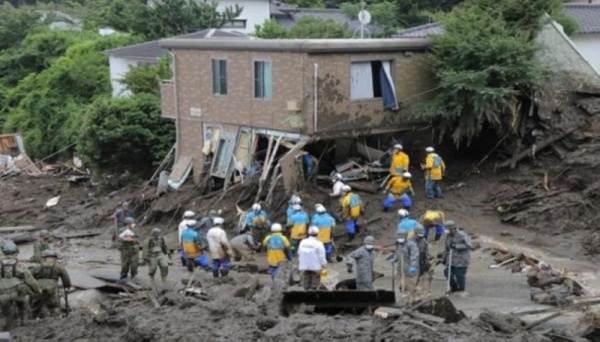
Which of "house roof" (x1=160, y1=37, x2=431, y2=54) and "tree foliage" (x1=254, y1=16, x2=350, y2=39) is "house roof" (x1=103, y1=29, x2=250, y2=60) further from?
"house roof" (x1=160, y1=37, x2=431, y2=54)

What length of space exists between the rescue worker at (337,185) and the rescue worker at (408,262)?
631 centimetres

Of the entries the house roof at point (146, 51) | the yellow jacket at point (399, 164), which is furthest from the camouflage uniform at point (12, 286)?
the house roof at point (146, 51)

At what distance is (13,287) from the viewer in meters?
15.4

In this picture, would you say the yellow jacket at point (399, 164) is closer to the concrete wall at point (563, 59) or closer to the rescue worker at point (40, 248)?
the concrete wall at point (563, 59)

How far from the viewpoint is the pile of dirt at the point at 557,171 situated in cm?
2277

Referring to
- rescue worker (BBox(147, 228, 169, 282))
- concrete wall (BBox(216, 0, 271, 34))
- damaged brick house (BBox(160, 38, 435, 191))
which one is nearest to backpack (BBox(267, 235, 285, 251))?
rescue worker (BBox(147, 228, 169, 282))

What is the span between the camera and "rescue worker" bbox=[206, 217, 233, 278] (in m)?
19.1

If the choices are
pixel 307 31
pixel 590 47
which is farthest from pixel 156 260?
pixel 590 47

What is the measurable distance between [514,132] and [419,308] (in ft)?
39.5

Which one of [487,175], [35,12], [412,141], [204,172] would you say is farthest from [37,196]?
[35,12]

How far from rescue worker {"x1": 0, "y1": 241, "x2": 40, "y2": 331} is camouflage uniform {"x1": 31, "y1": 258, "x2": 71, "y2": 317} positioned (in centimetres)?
25

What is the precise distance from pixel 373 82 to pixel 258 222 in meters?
6.24

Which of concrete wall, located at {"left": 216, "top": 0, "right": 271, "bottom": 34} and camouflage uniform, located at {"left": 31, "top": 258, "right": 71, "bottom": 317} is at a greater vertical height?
concrete wall, located at {"left": 216, "top": 0, "right": 271, "bottom": 34}

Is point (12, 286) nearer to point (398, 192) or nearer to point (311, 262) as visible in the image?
point (311, 262)
